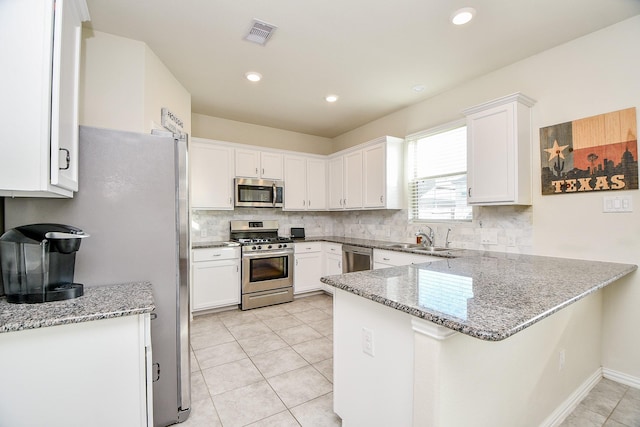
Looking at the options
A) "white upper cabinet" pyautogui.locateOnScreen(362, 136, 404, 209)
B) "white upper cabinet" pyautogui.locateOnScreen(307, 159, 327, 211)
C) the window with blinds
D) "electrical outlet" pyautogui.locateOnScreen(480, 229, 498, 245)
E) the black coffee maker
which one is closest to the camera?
the black coffee maker

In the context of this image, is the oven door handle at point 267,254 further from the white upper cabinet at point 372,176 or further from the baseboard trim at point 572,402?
the baseboard trim at point 572,402

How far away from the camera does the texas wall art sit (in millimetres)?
2146

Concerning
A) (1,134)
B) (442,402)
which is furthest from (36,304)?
(442,402)

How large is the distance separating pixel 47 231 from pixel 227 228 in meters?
3.08

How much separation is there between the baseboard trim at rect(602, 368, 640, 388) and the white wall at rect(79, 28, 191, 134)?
4.35 metres

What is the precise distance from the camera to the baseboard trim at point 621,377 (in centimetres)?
217

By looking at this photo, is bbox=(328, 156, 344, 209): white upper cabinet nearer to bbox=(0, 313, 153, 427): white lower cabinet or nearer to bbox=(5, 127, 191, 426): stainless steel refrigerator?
bbox=(5, 127, 191, 426): stainless steel refrigerator

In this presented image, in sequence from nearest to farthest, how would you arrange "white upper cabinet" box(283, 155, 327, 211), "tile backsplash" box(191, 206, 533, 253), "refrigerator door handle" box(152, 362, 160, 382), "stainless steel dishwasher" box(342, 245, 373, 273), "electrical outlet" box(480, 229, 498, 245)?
"refrigerator door handle" box(152, 362, 160, 382), "tile backsplash" box(191, 206, 533, 253), "electrical outlet" box(480, 229, 498, 245), "stainless steel dishwasher" box(342, 245, 373, 273), "white upper cabinet" box(283, 155, 327, 211)

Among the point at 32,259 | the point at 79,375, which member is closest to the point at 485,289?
the point at 79,375

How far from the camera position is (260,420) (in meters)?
1.81

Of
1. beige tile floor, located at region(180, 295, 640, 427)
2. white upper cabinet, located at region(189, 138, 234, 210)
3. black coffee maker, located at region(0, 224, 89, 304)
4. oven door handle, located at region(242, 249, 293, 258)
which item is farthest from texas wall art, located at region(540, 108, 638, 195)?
white upper cabinet, located at region(189, 138, 234, 210)

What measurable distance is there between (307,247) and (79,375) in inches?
133

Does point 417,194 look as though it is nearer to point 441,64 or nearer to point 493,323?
point 441,64

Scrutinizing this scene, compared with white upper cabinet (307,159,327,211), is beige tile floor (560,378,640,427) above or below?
below
